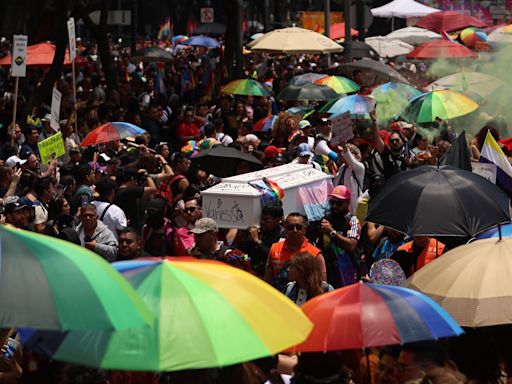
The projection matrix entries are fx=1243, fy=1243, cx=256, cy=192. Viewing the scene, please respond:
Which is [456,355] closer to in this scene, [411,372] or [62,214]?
[411,372]

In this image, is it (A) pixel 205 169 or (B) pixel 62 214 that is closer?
(B) pixel 62 214

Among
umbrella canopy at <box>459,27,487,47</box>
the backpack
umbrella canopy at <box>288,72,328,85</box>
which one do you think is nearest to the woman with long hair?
the backpack

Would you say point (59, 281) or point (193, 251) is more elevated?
point (59, 281)

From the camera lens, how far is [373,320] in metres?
5.59

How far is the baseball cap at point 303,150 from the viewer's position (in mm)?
13601

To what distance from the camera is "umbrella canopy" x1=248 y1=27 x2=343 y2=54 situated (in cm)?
2220

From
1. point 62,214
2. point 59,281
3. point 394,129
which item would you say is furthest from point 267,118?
point 59,281

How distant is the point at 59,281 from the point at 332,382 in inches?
49.1

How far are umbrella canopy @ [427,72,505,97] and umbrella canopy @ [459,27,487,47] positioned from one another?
1110cm

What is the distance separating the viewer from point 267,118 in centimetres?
1883

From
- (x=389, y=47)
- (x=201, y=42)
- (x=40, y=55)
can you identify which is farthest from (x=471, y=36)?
(x=40, y=55)

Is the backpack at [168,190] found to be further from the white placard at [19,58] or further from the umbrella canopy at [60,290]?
the umbrella canopy at [60,290]

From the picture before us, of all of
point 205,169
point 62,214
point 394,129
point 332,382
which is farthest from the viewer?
point 394,129

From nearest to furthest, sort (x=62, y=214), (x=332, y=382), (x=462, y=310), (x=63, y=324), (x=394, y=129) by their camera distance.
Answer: (x=63, y=324) < (x=332, y=382) < (x=462, y=310) < (x=62, y=214) < (x=394, y=129)
